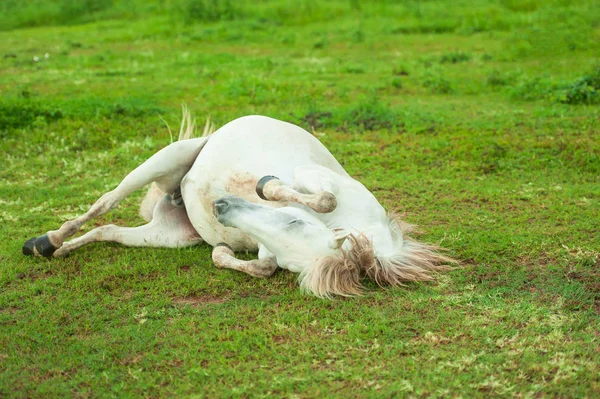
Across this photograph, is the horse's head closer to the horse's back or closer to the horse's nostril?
the horse's nostril

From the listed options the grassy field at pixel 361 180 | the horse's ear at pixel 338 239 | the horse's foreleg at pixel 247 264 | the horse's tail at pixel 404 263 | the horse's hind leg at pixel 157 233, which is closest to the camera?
the grassy field at pixel 361 180

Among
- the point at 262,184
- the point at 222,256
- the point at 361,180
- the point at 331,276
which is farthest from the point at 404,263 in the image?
the point at 361,180

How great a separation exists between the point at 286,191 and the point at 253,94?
5.61 meters

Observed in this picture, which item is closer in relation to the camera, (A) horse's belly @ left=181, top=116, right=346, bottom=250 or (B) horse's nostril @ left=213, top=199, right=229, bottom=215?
(B) horse's nostril @ left=213, top=199, right=229, bottom=215

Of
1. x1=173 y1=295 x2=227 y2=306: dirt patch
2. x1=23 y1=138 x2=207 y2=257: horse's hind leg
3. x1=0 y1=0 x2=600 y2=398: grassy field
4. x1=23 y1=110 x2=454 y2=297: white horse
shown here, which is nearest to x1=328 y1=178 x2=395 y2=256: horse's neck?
x1=23 y1=110 x2=454 y2=297: white horse

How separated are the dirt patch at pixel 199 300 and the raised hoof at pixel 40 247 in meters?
1.20

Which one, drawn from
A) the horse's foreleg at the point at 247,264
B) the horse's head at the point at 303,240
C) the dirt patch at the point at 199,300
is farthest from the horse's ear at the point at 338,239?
the dirt patch at the point at 199,300

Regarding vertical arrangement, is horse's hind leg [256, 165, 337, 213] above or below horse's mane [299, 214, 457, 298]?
above

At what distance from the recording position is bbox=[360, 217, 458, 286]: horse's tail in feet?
14.4

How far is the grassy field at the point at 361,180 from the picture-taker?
3.58 meters

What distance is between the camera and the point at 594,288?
14.4ft

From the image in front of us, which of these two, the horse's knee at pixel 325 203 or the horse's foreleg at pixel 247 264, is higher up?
the horse's knee at pixel 325 203

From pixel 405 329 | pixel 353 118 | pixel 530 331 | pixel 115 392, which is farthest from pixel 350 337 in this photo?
pixel 353 118

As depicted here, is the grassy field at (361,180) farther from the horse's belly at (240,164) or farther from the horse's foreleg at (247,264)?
the horse's belly at (240,164)
